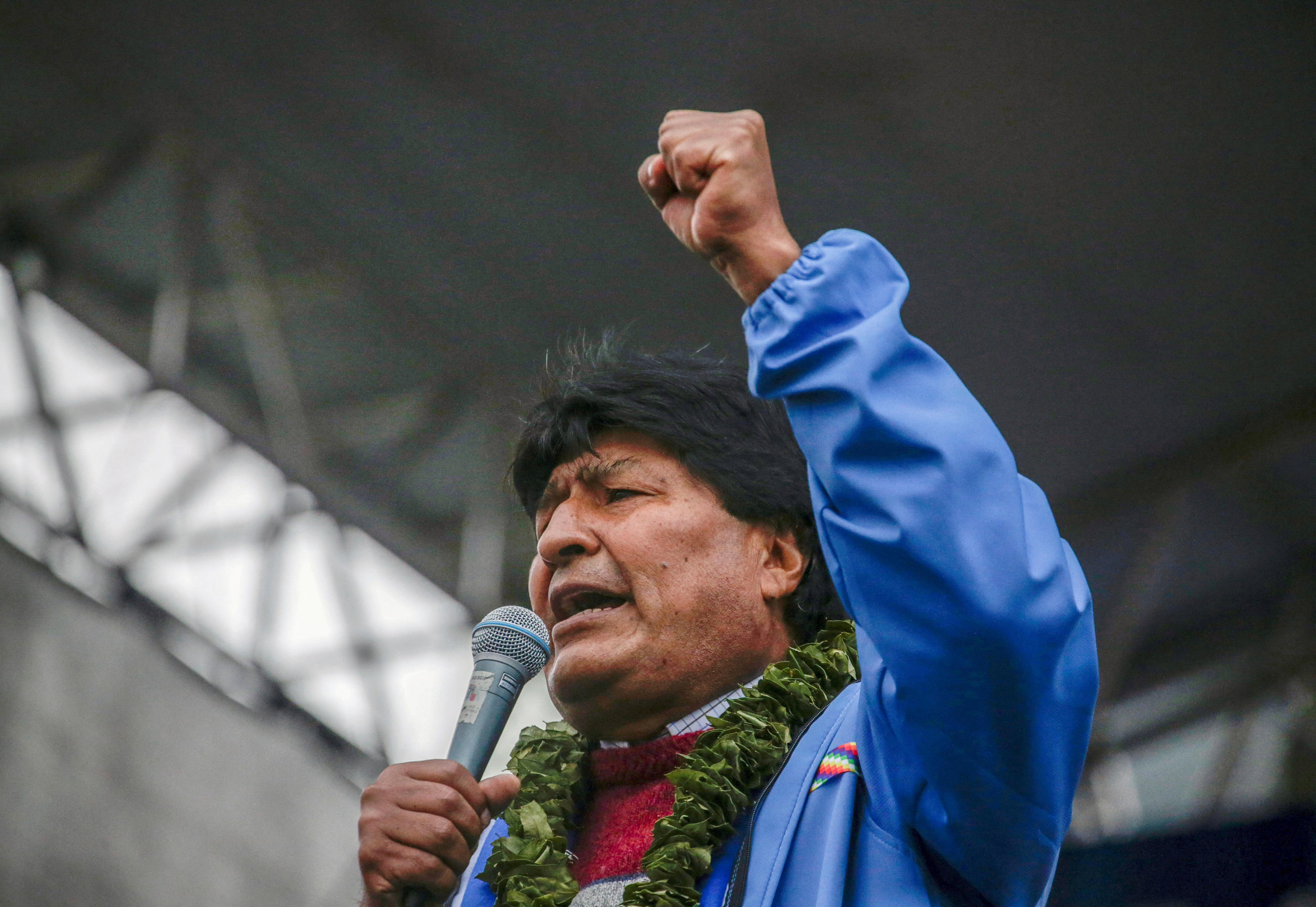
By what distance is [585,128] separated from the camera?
4613 millimetres

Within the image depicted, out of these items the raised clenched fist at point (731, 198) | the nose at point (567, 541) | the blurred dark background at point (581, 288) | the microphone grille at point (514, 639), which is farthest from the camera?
the blurred dark background at point (581, 288)

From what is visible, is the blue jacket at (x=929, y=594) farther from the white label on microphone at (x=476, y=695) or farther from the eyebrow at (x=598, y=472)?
the eyebrow at (x=598, y=472)

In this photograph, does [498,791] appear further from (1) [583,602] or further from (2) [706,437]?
(2) [706,437]

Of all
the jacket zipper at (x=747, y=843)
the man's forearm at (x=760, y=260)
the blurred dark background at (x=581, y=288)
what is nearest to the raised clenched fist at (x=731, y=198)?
the man's forearm at (x=760, y=260)

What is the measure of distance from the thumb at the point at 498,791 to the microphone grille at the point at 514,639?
221 millimetres

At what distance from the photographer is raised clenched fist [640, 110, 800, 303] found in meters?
1.28

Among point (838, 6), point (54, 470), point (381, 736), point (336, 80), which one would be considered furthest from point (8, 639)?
point (838, 6)

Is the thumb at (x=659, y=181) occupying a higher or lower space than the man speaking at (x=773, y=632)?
higher

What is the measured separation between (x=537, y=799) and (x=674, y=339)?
3.65m

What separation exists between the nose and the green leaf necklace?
0.26 meters

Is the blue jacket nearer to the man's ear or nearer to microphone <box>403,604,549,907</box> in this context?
microphone <box>403,604,549,907</box>

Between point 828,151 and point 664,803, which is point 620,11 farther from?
point 664,803

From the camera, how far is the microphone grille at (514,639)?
5.46 feet

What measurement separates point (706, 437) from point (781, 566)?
0.64ft
